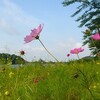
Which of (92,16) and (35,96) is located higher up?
(92,16)

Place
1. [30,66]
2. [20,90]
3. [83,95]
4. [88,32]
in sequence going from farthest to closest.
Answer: [30,66] → [20,90] → [83,95] → [88,32]

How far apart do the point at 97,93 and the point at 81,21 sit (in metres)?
23.4

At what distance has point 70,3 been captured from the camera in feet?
91.3

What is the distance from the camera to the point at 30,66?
949cm

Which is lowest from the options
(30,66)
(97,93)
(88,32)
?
(97,93)

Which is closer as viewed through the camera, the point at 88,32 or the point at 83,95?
the point at 88,32

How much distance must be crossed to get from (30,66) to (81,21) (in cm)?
1781

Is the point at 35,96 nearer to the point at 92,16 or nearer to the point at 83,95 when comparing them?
the point at 83,95

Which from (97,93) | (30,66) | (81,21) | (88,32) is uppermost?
(81,21)

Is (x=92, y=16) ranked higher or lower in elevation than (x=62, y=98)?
higher

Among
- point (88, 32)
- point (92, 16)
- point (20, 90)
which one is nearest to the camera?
point (88, 32)

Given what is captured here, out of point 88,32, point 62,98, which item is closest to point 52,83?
point 62,98

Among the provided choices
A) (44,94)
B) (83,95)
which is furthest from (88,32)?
(44,94)

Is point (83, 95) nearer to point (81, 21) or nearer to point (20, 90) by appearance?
point (20, 90)
